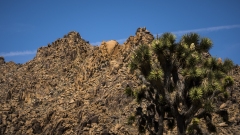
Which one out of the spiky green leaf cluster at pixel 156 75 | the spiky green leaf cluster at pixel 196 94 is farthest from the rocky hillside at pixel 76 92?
the spiky green leaf cluster at pixel 156 75

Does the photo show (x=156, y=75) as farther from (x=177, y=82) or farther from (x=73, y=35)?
(x=73, y=35)

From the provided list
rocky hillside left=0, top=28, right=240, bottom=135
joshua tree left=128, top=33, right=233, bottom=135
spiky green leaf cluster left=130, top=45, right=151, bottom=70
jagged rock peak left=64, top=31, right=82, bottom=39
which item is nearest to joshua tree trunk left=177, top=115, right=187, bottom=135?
joshua tree left=128, top=33, right=233, bottom=135

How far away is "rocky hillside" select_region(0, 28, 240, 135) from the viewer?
32.4 m

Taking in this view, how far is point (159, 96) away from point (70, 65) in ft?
113

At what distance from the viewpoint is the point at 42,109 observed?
40688 mm

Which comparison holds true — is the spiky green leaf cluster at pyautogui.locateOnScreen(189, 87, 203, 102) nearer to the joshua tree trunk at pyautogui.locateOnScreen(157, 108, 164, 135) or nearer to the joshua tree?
the joshua tree

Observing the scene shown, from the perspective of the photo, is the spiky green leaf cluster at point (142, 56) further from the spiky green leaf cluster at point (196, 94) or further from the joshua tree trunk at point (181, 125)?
the joshua tree trunk at point (181, 125)

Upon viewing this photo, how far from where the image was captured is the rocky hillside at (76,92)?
1277 inches

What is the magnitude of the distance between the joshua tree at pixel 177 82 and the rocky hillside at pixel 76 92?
41.9 feet

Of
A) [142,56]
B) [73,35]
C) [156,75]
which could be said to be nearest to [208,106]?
[156,75]

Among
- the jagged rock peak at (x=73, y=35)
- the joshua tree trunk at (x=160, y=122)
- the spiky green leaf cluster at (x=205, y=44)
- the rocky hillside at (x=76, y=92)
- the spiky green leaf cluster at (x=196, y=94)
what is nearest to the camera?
the spiky green leaf cluster at (x=196, y=94)

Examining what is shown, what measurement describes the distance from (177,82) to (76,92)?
89.8 feet

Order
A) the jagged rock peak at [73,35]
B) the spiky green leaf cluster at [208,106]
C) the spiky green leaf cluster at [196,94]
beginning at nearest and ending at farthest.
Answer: the spiky green leaf cluster at [196,94]
the spiky green leaf cluster at [208,106]
the jagged rock peak at [73,35]

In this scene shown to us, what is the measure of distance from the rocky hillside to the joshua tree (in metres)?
12.8
